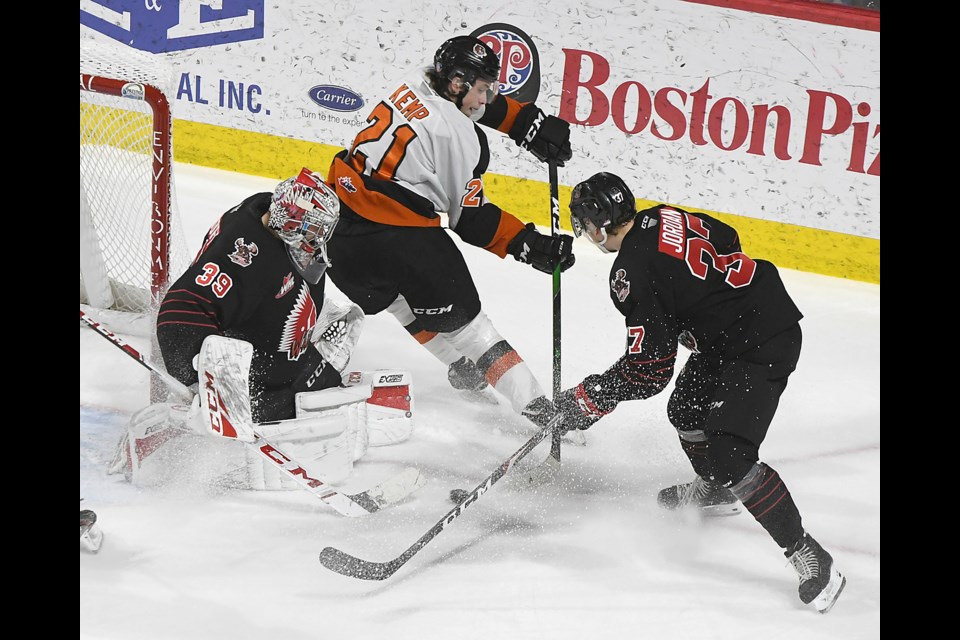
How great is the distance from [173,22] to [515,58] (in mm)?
1643

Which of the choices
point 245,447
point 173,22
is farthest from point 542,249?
point 173,22

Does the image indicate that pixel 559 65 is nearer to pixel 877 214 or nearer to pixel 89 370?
pixel 877 214

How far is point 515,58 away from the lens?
15.8ft

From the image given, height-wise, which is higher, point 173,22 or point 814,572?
point 173,22

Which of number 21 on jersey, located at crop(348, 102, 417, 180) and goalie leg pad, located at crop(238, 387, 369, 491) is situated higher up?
number 21 on jersey, located at crop(348, 102, 417, 180)

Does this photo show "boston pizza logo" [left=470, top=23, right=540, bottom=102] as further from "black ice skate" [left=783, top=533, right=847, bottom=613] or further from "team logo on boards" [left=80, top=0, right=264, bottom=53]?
"black ice skate" [left=783, top=533, right=847, bottom=613]

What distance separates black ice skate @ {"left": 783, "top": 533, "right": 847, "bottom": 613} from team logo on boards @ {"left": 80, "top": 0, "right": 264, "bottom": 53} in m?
3.46

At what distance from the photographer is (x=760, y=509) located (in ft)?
9.11

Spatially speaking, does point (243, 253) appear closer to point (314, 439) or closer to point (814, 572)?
point (314, 439)

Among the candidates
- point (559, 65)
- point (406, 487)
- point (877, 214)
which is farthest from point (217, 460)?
point (877, 214)

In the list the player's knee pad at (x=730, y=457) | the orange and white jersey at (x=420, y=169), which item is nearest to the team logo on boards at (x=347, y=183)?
the orange and white jersey at (x=420, y=169)

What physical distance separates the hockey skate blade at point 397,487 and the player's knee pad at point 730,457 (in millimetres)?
889

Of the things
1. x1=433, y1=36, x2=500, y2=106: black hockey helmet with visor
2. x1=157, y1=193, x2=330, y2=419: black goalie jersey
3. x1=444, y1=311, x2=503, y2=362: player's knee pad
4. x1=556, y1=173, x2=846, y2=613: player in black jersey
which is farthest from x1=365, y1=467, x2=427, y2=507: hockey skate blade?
x1=433, y1=36, x2=500, y2=106: black hockey helmet with visor

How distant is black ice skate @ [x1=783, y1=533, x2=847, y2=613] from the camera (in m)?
2.80
